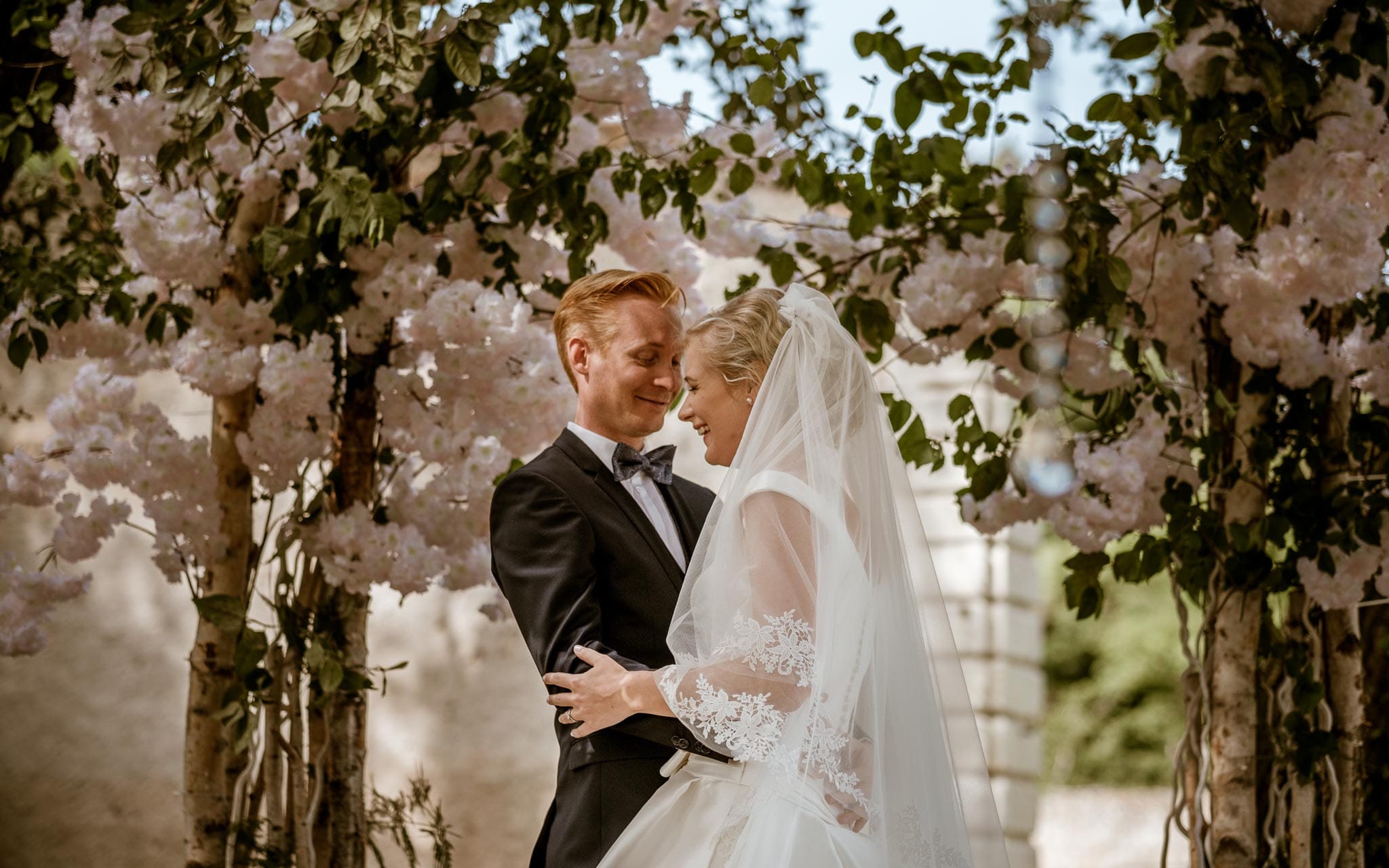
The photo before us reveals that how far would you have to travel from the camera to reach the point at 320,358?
8.91 ft

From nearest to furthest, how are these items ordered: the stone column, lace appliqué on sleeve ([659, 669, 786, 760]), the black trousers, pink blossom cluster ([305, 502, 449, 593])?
lace appliqué on sleeve ([659, 669, 786, 760]) → the black trousers → pink blossom cluster ([305, 502, 449, 593]) → the stone column

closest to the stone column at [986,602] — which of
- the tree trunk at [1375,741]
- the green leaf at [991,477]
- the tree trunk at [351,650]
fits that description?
the tree trunk at [1375,741]

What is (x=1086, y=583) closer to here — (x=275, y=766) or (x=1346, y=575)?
(x=1346, y=575)

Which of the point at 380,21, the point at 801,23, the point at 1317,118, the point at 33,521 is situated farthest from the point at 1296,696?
the point at 33,521

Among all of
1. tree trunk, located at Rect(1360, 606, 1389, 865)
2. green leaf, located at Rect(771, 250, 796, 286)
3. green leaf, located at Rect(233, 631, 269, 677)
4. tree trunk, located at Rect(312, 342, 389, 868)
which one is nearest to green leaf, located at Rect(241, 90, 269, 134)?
tree trunk, located at Rect(312, 342, 389, 868)

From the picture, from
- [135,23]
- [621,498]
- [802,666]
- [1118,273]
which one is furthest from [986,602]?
[135,23]

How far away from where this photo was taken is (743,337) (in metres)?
2.05

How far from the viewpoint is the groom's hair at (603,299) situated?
7.54 ft

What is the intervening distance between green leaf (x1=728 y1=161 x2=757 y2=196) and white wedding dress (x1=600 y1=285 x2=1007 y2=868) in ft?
3.10

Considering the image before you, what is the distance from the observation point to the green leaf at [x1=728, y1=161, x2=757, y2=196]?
9.55 ft

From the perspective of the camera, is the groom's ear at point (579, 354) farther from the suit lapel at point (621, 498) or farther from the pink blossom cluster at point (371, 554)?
the pink blossom cluster at point (371, 554)

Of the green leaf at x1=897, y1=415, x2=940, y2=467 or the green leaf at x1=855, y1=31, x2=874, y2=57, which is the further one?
the green leaf at x1=897, y1=415, x2=940, y2=467

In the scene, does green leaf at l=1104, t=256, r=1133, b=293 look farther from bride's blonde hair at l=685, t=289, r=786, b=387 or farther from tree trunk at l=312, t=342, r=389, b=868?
tree trunk at l=312, t=342, r=389, b=868

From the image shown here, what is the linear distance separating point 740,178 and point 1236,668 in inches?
59.4
